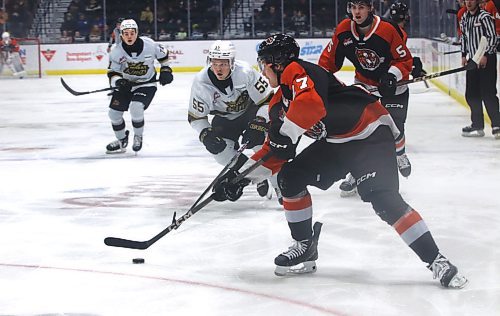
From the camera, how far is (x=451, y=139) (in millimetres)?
7539

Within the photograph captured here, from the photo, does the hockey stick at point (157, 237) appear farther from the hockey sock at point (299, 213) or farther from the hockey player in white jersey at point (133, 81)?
the hockey player in white jersey at point (133, 81)

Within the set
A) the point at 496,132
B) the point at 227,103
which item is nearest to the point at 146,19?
the point at 496,132

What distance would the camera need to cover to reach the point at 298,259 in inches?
135

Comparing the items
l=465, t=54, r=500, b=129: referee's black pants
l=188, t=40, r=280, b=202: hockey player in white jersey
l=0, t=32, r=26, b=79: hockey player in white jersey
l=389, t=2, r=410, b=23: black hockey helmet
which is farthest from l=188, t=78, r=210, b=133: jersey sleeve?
l=0, t=32, r=26, b=79: hockey player in white jersey

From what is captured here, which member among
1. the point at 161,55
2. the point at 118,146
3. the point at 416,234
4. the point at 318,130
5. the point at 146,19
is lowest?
the point at 118,146

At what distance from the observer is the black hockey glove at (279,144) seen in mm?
3166

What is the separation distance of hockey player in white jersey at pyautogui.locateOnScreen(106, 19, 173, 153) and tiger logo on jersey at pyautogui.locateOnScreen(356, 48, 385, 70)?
8.08 feet

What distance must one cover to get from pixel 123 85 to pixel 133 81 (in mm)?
A: 91

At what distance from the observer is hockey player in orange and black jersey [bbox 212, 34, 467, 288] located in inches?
124

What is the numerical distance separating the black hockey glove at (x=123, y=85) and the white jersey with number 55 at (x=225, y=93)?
2351 millimetres

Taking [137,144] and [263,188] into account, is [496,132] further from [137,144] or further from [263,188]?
[263,188]

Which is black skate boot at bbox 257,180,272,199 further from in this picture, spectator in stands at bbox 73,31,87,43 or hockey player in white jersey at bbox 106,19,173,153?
spectator in stands at bbox 73,31,87,43

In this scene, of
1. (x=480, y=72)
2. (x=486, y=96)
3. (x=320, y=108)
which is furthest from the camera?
(x=480, y=72)

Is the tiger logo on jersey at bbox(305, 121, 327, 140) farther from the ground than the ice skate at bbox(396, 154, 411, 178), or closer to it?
farther from the ground
